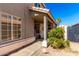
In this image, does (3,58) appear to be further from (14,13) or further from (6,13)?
(14,13)

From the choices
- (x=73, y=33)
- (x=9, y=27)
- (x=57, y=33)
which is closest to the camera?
(x=9, y=27)

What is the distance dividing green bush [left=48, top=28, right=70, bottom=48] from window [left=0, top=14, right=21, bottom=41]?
284 centimetres

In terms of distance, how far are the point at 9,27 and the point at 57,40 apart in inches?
170

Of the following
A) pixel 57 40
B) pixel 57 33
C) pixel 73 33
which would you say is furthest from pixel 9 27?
pixel 73 33

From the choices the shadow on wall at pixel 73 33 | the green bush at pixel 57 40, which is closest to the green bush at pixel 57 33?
the green bush at pixel 57 40

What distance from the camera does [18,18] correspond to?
1239 centimetres

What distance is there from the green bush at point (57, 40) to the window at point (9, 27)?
2.84 metres

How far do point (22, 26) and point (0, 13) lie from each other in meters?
4.37

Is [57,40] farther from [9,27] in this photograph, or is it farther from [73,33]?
[73,33]

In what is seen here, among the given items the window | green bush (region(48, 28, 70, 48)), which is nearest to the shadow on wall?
green bush (region(48, 28, 70, 48))

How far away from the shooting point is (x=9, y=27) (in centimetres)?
1053

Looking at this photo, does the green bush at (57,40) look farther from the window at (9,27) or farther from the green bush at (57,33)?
the window at (9,27)

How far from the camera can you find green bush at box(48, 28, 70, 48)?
41.2 feet

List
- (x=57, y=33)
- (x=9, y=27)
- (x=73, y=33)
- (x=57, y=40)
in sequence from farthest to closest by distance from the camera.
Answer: (x=73, y=33), (x=57, y=33), (x=57, y=40), (x=9, y=27)
